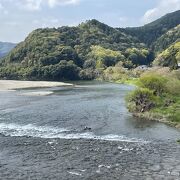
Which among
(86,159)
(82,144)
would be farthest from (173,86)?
(86,159)

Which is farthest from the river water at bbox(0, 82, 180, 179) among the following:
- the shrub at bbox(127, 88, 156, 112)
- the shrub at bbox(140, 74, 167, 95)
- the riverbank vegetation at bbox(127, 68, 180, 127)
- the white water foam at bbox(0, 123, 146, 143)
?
the shrub at bbox(140, 74, 167, 95)

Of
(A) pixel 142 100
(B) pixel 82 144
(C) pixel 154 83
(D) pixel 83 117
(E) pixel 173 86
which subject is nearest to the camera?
(B) pixel 82 144

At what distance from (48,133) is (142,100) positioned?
27.3 metres

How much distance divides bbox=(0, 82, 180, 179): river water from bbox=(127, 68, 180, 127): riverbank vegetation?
284 cm

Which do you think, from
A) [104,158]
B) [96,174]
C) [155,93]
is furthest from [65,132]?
[155,93]

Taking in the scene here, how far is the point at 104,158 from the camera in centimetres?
4438

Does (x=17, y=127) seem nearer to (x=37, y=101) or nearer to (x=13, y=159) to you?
(x=13, y=159)

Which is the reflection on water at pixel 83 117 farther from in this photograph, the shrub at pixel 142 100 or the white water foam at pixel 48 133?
the shrub at pixel 142 100

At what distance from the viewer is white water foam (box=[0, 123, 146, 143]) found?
55531 mm

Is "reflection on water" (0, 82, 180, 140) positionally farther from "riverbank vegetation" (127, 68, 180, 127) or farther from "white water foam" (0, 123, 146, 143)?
"riverbank vegetation" (127, 68, 180, 127)

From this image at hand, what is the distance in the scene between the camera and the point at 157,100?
260 feet

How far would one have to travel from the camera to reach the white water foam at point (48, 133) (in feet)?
182

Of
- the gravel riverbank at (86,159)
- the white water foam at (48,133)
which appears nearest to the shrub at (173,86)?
the white water foam at (48,133)

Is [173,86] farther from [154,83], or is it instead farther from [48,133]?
[48,133]
